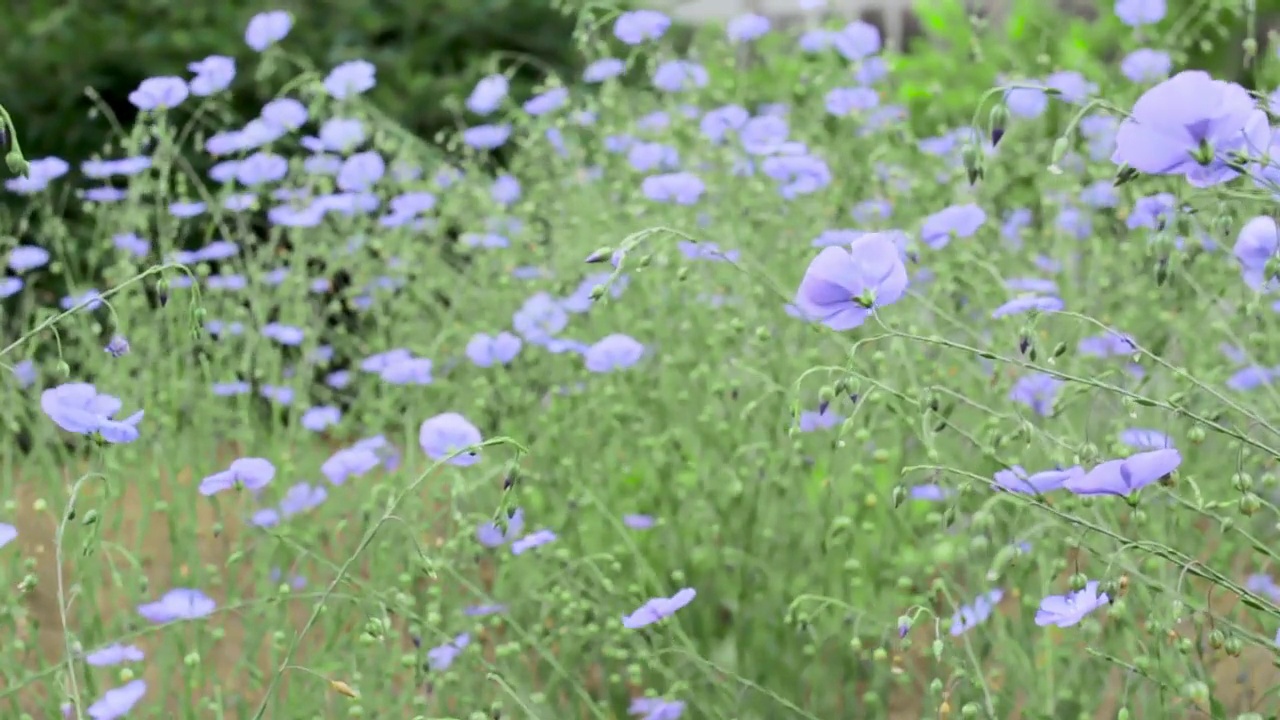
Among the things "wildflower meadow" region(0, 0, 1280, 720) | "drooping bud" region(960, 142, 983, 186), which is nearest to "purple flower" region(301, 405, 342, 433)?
"wildflower meadow" region(0, 0, 1280, 720)

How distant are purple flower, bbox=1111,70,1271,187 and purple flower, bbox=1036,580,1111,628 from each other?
393 millimetres

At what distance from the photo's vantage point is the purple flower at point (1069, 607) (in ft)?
4.36

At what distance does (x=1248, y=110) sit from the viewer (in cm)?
111

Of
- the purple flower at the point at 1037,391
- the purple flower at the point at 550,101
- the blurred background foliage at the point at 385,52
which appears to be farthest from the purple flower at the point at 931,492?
the blurred background foliage at the point at 385,52

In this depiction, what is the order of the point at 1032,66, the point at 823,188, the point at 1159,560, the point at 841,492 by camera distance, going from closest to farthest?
the point at 1159,560
the point at 841,492
the point at 823,188
the point at 1032,66

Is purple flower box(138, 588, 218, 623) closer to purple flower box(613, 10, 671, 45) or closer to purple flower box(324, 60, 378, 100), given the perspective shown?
purple flower box(324, 60, 378, 100)

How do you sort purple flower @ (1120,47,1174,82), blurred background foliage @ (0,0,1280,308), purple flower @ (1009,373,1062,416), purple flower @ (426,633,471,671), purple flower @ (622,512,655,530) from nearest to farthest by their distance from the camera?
purple flower @ (426,633,471,671), purple flower @ (622,512,655,530), purple flower @ (1009,373,1062,416), purple flower @ (1120,47,1174,82), blurred background foliage @ (0,0,1280,308)

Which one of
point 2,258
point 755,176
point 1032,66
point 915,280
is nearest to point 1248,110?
point 915,280

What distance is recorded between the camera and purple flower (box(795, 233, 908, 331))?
4.09 ft

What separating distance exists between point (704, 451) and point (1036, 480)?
1.12 metres

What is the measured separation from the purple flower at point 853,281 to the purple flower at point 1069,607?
0.32m

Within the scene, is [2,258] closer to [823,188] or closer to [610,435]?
[610,435]

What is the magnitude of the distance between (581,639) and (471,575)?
0.33m

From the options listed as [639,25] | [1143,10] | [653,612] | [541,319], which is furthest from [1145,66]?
[653,612]
